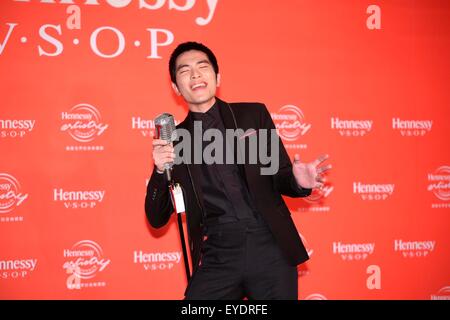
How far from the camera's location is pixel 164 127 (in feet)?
6.15

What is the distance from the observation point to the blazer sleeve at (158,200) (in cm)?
207

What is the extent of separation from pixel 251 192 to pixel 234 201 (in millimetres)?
97

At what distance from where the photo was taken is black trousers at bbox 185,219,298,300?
193cm

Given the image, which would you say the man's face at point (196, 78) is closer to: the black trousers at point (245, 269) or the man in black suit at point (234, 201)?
the man in black suit at point (234, 201)

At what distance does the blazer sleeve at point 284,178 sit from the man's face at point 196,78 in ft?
1.03

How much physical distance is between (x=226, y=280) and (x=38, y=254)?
2028mm

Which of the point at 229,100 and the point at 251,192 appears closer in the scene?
the point at 251,192

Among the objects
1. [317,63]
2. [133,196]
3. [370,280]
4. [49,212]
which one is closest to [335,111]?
[317,63]

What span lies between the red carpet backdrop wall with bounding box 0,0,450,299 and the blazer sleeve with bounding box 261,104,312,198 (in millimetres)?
1421

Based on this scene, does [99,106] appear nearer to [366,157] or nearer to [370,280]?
[366,157]

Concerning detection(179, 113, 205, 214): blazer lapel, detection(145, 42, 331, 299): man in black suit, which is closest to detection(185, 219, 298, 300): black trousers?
detection(145, 42, 331, 299): man in black suit

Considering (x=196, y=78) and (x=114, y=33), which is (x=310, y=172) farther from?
(x=114, y=33)

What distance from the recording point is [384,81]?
12.3 ft

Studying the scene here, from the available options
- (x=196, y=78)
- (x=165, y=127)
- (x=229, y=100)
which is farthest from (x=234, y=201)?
(x=229, y=100)
